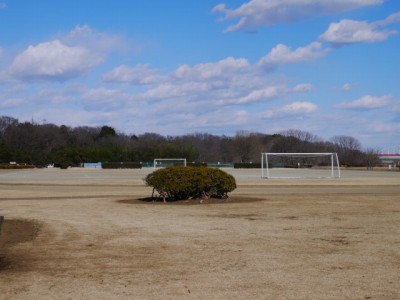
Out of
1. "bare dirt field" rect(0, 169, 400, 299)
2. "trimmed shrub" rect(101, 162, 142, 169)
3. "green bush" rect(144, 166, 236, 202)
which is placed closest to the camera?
"bare dirt field" rect(0, 169, 400, 299)

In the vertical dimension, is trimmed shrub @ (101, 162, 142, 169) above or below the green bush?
above

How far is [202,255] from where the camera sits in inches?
384

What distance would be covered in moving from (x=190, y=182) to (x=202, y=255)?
12.0 meters

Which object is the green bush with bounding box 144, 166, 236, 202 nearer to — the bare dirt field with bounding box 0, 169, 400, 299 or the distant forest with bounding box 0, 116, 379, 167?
the bare dirt field with bounding box 0, 169, 400, 299

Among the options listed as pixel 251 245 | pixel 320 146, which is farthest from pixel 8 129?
pixel 251 245

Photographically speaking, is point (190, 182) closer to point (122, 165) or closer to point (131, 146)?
point (122, 165)

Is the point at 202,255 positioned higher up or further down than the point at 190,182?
further down

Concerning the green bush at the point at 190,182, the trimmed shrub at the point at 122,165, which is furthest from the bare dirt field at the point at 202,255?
the trimmed shrub at the point at 122,165

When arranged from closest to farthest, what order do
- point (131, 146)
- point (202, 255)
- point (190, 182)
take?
point (202, 255) → point (190, 182) → point (131, 146)

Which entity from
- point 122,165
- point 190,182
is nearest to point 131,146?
point 122,165

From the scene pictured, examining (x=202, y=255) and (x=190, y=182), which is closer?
(x=202, y=255)

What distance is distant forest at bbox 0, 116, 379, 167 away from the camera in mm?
130625

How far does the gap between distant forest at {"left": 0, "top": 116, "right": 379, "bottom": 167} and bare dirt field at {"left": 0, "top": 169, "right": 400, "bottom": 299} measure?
358ft

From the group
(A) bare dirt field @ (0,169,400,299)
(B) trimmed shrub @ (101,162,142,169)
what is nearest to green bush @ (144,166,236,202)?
(A) bare dirt field @ (0,169,400,299)
